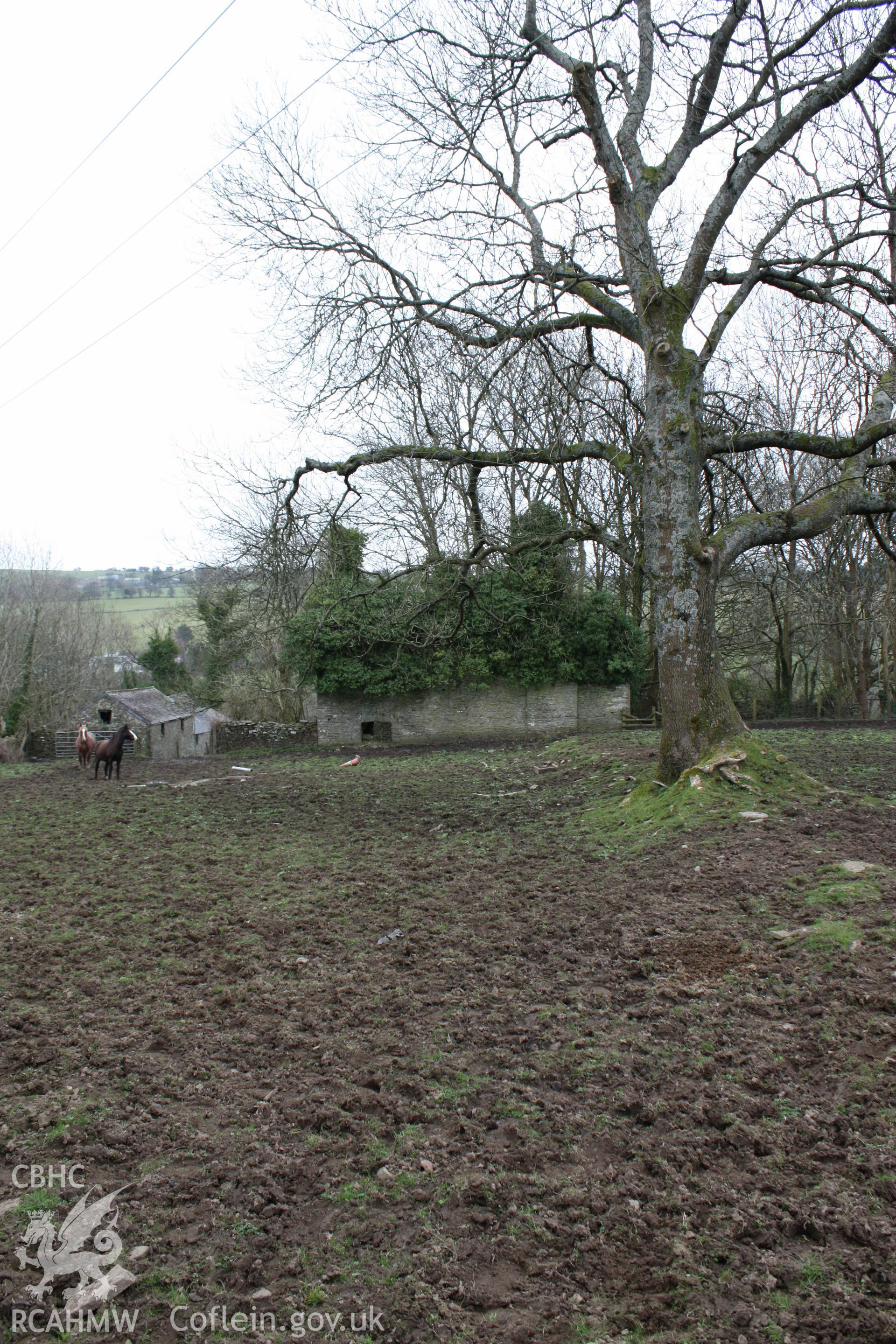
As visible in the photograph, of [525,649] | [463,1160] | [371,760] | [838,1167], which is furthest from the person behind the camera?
[525,649]

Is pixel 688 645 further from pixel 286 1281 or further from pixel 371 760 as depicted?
pixel 371 760

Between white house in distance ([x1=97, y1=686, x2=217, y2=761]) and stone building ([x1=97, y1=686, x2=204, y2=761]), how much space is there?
14mm

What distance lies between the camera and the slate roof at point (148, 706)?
88.4 ft

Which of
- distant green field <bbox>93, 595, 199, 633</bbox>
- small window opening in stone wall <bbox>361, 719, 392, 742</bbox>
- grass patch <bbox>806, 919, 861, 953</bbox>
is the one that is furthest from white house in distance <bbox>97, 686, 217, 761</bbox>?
grass patch <bbox>806, 919, 861, 953</bbox>

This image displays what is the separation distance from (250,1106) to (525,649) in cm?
1961

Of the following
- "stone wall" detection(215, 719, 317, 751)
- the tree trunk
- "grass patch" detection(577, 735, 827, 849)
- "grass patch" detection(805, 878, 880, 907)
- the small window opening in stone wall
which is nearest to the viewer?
"grass patch" detection(805, 878, 880, 907)

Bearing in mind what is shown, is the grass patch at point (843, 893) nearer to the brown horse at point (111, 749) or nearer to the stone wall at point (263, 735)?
the brown horse at point (111, 749)

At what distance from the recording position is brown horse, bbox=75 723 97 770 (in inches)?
773

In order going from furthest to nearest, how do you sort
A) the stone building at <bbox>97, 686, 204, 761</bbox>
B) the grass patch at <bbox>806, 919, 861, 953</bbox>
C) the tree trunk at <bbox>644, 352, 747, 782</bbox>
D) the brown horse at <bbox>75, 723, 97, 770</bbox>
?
the stone building at <bbox>97, 686, 204, 761</bbox>, the brown horse at <bbox>75, 723, 97, 770</bbox>, the tree trunk at <bbox>644, 352, 747, 782</bbox>, the grass patch at <bbox>806, 919, 861, 953</bbox>

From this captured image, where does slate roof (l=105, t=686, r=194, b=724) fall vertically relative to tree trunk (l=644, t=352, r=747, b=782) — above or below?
below

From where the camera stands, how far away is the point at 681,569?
331 inches

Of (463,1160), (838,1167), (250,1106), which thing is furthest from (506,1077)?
(838,1167)

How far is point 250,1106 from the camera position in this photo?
11.6 feet

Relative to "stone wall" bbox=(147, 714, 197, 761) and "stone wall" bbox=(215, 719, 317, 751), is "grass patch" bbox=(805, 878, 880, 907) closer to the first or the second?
"stone wall" bbox=(147, 714, 197, 761)
